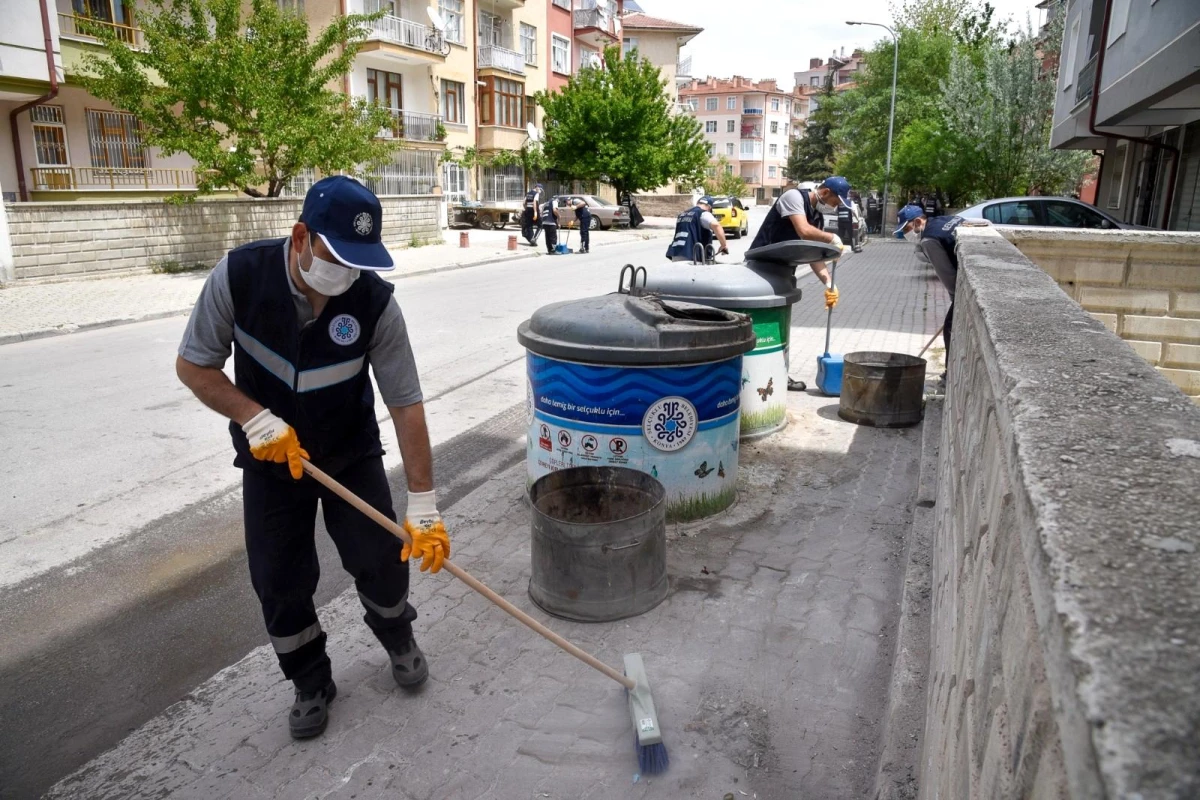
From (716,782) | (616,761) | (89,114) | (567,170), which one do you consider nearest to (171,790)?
(616,761)

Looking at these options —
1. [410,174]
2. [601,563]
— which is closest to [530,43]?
[410,174]

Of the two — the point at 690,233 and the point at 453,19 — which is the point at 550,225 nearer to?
the point at 690,233

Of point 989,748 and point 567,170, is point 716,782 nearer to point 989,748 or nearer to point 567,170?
point 989,748

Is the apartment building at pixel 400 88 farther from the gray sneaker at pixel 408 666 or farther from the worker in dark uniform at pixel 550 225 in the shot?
the gray sneaker at pixel 408 666

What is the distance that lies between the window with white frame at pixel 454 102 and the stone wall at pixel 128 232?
1745cm

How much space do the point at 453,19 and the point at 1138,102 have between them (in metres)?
30.1

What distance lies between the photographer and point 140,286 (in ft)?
49.1

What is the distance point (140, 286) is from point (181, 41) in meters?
5.35

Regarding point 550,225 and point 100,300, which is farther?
point 550,225

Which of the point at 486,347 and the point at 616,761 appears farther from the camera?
the point at 486,347

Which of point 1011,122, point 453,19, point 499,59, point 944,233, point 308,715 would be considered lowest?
point 308,715

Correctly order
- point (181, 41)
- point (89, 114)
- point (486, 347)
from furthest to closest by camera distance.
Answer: point (89, 114) < point (181, 41) < point (486, 347)

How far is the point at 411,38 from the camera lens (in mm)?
32656

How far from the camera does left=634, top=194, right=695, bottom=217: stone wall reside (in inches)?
1749
